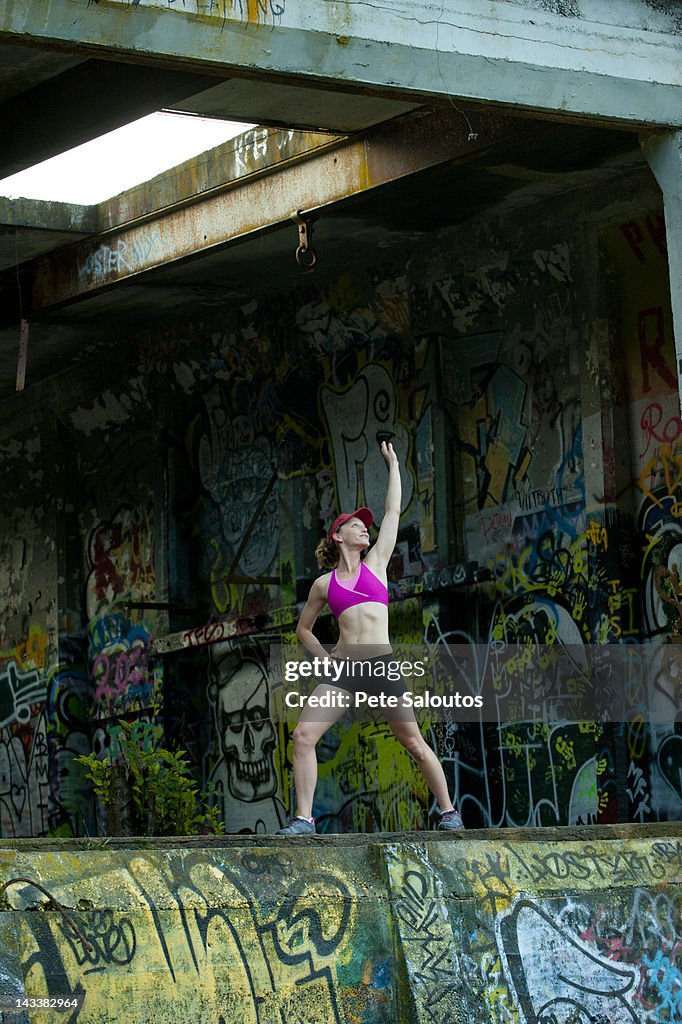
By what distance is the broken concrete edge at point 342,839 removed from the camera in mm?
6434

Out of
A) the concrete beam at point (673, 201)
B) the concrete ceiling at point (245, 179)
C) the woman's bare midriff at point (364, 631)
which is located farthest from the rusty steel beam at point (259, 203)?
the woman's bare midriff at point (364, 631)

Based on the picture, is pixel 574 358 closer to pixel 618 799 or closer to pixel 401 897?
pixel 618 799

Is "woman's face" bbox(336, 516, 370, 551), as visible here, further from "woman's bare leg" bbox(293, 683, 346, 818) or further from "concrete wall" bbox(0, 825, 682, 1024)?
"concrete wall" bbox(0, 825, 682, 1024)

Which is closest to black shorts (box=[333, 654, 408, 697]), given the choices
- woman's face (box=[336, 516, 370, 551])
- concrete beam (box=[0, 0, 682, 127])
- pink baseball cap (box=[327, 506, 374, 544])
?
woman's face (box=[336, 516, 370, 551])

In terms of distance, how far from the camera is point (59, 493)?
18516 mm

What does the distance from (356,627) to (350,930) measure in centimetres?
262

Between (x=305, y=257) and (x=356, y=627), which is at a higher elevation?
(x=305, y=257)

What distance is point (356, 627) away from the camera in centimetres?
889

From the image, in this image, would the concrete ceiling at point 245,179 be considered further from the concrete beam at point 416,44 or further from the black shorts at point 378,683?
the black shorts at point 378,683

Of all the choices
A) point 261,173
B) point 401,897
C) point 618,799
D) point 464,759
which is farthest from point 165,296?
point 401,897

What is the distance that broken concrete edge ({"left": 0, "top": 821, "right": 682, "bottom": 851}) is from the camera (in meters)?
6.43

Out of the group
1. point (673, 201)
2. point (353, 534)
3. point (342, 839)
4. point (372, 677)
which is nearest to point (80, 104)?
point (353, 534)

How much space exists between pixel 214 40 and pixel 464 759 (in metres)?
7.15

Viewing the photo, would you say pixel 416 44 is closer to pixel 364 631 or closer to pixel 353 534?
pixel 353 534
